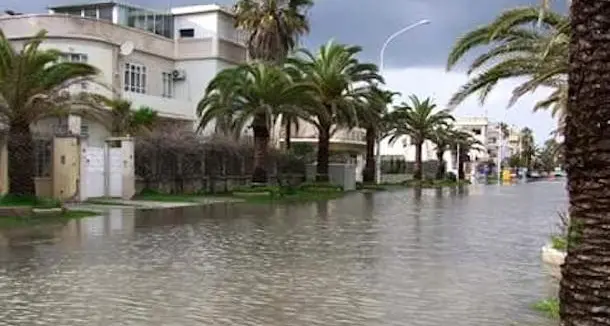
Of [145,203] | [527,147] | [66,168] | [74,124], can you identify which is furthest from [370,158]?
[527,147]

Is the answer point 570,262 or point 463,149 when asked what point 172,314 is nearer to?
point 570,262

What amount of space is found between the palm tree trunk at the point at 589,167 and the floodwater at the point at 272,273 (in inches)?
162

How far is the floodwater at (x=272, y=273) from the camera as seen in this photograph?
8.91 meters

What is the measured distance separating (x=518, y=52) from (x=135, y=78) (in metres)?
36.5

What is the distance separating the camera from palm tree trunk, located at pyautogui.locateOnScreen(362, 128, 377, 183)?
5425 cm

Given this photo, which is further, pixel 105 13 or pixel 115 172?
pixel 105 13

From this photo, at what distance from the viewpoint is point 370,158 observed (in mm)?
56312

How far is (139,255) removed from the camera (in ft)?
47.5

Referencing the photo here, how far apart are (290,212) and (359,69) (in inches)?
752

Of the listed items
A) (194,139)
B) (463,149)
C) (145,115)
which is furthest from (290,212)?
(463,149)

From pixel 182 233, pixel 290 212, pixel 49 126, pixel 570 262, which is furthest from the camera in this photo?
pixel 49 126

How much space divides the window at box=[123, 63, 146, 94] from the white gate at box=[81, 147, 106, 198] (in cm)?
1604

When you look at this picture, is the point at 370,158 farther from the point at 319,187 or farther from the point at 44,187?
the point at 44,187

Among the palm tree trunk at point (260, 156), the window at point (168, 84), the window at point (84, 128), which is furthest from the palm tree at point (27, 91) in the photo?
the window at point (168, 84)
